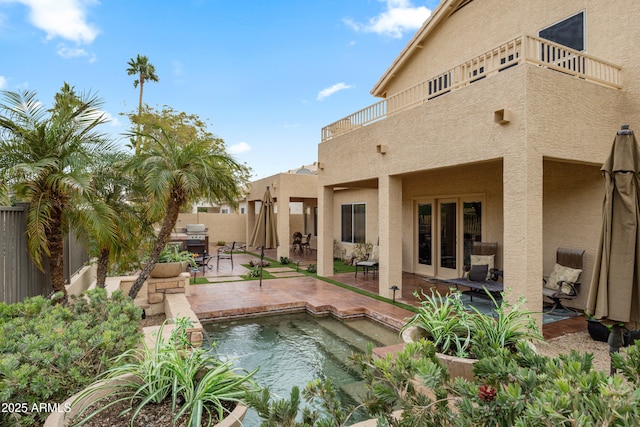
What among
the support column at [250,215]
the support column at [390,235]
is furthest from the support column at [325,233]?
the support column at [250,215]

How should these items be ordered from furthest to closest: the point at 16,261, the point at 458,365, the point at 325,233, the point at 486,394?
the point at 325,233 → the point at 16,261 → the point at 458,365 → the point at 486,394

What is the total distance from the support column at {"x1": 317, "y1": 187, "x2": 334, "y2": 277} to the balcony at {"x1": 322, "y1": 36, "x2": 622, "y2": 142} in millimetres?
3463

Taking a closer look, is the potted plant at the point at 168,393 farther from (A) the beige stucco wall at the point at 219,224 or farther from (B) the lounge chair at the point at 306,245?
(A) the beige stucco wall at the point at 219,224

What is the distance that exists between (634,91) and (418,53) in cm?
711

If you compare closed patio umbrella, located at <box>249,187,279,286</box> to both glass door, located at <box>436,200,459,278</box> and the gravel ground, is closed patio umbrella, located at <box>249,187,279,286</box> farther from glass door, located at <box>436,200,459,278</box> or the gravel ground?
A: the gravel ground

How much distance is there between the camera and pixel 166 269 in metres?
7.95

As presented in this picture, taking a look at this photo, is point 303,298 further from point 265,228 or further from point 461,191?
point 461,191

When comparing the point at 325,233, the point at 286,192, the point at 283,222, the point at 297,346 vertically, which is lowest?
the point at 297,346

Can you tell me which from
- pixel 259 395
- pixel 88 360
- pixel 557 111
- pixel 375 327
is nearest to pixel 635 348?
pixel 259 395

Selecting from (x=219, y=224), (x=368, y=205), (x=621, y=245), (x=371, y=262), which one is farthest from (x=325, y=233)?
(x=219, y=224)

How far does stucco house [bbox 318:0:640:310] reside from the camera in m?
5.74

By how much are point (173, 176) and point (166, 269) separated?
2.50 metres

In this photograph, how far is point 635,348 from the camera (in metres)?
1.93

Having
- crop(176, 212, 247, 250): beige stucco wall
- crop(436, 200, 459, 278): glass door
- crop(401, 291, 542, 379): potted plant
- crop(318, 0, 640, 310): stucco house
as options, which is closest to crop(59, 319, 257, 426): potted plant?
crop(401, 291, 542, 379): potted plant
